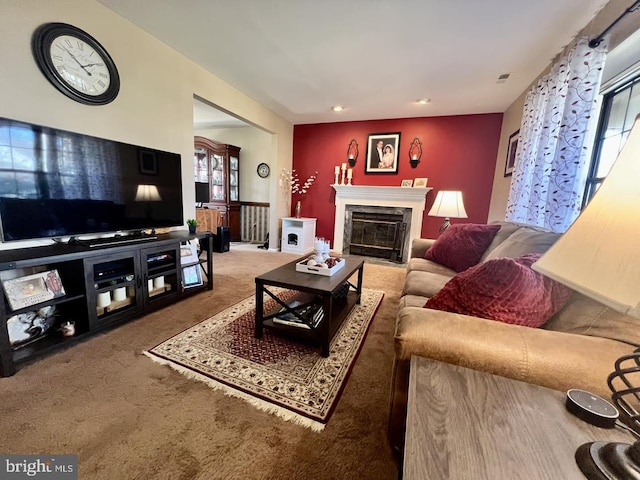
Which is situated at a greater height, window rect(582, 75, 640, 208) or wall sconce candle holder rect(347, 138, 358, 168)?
wall sconce candle holder rect(347, 138, 358, 168)

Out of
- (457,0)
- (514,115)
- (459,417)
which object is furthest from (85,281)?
(514,115)

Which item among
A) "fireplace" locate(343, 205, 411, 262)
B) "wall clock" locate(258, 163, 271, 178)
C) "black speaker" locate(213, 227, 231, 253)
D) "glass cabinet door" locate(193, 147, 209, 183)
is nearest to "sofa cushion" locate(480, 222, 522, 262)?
"fireplace" locate(343, 205, 411, 262)

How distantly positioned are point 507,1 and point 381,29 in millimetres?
874

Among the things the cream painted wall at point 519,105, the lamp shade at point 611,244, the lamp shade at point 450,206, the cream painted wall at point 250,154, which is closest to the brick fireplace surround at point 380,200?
the cream painted wall at point 519,105

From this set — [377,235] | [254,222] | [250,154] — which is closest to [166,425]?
[377,235]

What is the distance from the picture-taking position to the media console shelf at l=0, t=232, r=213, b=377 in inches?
59.9

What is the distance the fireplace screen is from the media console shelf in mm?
3171

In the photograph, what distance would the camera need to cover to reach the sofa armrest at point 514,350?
782 mm

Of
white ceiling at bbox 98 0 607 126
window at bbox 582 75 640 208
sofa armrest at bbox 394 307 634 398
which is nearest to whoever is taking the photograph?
sofa armrest at bbox 394 307 634 398

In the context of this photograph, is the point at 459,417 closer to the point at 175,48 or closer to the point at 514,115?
the point at 175,48

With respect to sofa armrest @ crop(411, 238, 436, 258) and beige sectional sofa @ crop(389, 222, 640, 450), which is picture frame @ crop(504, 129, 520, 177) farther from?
beige sectional sofa @ crop(389, 222, 640, 450)

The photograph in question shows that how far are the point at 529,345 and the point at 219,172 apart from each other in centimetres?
568

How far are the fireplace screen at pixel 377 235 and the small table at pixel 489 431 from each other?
159 inches

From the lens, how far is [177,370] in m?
1.59
